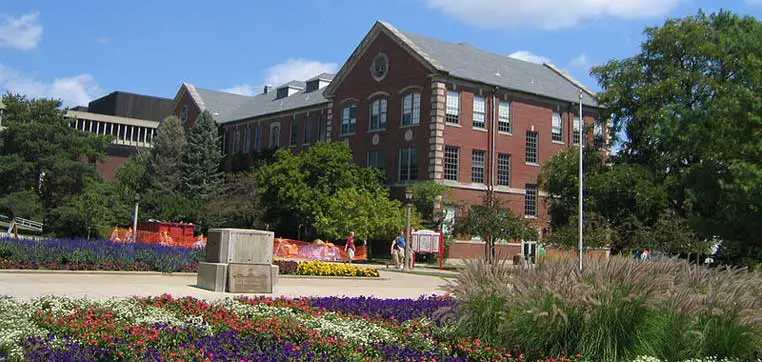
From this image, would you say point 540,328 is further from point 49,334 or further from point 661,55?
point 661,55

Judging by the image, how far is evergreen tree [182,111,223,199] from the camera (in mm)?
67750

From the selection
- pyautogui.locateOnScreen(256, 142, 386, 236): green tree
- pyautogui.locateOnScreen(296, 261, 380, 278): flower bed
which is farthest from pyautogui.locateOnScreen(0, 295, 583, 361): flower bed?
pyautogui.locateOnScreen(256, 142, 386, 236): green tree

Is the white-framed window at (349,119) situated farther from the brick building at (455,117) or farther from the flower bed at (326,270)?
the flower bed at (326,270)

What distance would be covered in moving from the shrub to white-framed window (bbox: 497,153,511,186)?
1662 inches

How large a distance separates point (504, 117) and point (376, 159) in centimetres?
911

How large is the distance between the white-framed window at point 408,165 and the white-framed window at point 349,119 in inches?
225

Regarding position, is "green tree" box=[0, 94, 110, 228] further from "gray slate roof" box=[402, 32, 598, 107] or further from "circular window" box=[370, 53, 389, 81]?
"gray slate roof" box=[402, 32, 598, 107]

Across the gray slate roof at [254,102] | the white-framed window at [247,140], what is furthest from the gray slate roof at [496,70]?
the white-framed window at [247,140]

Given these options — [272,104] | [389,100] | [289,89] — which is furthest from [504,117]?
[272,104]

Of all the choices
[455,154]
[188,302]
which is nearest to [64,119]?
[455,154]

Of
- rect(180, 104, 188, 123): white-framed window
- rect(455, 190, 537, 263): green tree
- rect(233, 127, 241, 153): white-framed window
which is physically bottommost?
rect(455, 190, 537, 263): green tree

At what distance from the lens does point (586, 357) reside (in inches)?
347

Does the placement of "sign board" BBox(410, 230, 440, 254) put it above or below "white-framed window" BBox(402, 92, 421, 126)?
below

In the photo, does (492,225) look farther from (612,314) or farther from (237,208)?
(612,314)
